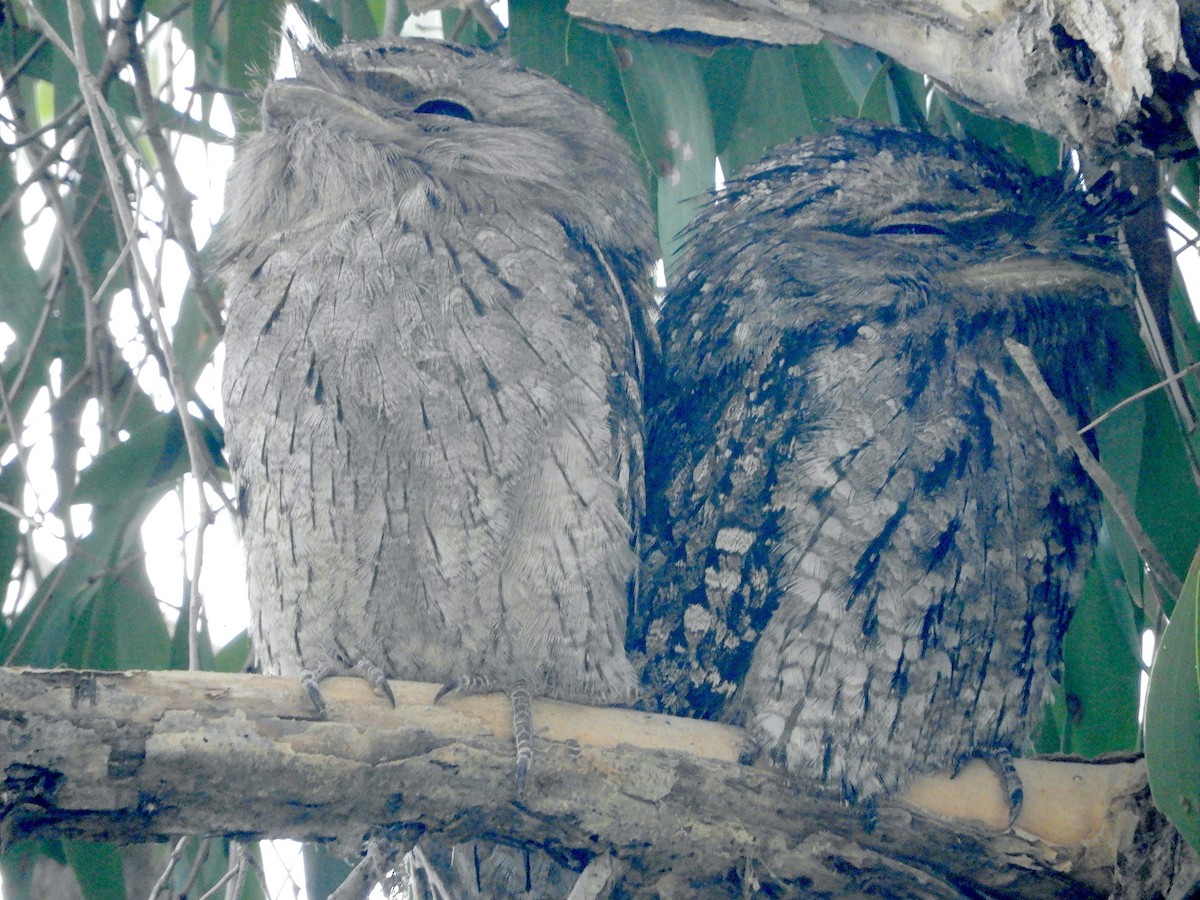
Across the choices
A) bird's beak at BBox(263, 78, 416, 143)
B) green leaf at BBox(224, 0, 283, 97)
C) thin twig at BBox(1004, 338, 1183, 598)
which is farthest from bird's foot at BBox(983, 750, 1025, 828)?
green leaf at BBox(224, 0, 283, 97)

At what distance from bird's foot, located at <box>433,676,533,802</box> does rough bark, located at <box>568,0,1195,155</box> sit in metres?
1.10

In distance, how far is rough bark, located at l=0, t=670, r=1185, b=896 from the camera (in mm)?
1613

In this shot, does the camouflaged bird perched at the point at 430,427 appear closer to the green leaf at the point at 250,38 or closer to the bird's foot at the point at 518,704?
the bird's foot at the point at 518,704

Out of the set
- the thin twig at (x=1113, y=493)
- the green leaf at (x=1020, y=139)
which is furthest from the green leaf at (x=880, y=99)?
the thin twig at (x=1113, y=493)

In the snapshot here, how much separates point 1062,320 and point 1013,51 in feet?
2.70

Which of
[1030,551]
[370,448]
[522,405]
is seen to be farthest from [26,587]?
[1030,551]

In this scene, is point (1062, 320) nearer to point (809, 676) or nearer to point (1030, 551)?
point (1030, 551)

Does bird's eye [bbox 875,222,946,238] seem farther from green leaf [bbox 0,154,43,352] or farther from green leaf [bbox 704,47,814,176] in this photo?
green leaf [bbox 0,154,43,352]

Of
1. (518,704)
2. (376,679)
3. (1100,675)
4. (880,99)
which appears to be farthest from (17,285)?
(1100,675)

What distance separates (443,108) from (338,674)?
1220mm

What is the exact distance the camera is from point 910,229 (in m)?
2.36

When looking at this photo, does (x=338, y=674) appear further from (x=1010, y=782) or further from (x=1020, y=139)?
(x=1020, y=139)

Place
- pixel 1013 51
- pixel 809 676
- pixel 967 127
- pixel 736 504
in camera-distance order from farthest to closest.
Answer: pixel 967 127 < pixel 736 504 < pixel 809 676 < pixel 1013 51

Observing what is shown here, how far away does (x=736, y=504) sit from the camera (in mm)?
2307
